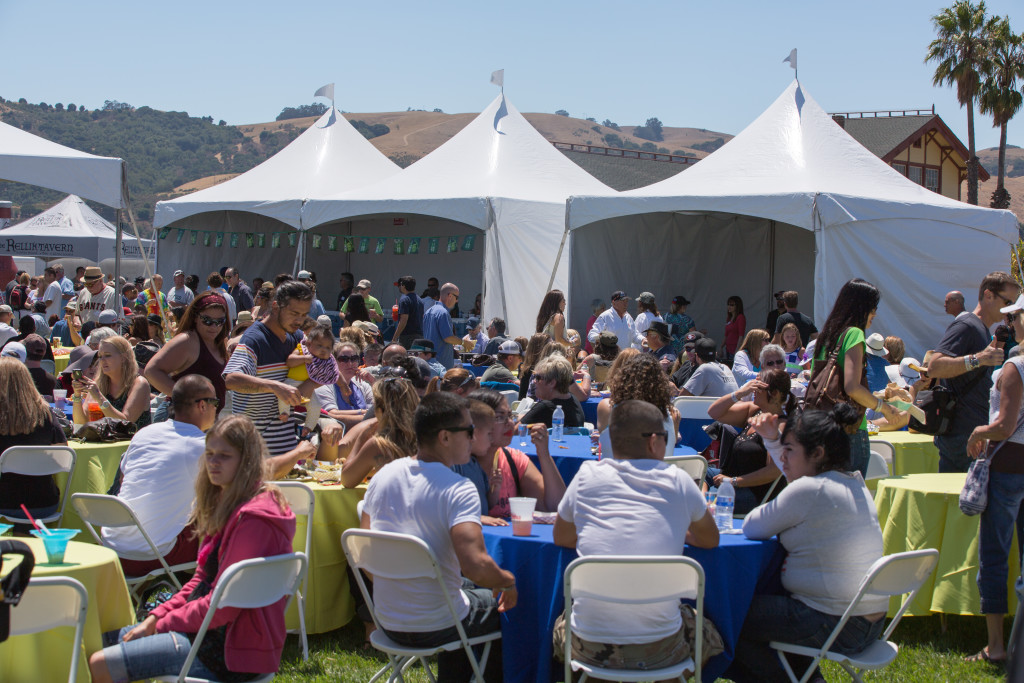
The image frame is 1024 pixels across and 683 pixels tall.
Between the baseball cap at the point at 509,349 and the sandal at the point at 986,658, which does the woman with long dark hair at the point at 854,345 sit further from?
the baseball cap at the point at 509,349

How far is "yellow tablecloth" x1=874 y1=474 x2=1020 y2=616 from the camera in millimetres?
4121

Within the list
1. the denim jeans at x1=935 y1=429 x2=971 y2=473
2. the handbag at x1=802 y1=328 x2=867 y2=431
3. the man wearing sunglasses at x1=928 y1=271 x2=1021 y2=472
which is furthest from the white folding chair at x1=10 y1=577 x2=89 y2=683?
the denim jeans at x1=935 y1=429 x2=971 y2=473

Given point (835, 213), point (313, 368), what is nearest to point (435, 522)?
point (313, 368)

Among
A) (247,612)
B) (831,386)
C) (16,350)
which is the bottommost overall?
(247,612)

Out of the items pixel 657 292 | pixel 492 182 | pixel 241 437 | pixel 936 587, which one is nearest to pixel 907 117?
pixel 657 292

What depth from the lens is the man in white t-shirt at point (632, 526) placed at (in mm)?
2771

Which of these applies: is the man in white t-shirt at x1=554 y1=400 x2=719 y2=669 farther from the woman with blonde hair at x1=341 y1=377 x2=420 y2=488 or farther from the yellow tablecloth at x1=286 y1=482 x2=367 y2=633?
the yellow tablecloth at x1=286 y1=482 x2=367 y2=633

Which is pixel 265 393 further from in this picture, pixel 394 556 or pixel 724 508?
pixel 724 508

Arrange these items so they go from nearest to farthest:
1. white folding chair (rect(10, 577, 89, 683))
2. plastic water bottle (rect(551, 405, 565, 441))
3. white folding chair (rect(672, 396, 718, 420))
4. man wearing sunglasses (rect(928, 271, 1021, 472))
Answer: white folding chair (rect(10, 577, 89, 683))
man wearing sunglasses (rect(928, 271, 1021, 472))
plastic water bottle (rect(551, 405, 565, 441))
white folding chair (rect(672, 396, 718, 420))

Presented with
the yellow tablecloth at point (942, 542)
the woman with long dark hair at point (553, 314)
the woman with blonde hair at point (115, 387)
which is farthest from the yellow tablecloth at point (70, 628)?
the woman with long dark hair at point (553, 314)

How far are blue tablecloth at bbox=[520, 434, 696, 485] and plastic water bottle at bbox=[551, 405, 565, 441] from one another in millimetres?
48

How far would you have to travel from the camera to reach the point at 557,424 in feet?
17.3

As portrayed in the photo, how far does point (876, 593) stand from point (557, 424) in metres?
2.56

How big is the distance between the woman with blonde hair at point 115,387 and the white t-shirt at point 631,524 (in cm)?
316
